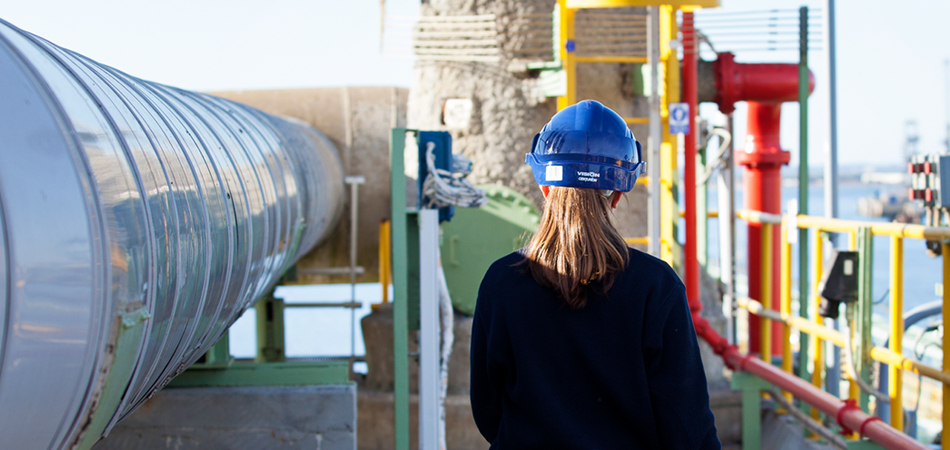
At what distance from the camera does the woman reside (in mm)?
1387

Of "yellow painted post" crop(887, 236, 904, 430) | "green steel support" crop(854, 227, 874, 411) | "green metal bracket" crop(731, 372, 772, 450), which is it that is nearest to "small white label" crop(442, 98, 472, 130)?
Result: "green metal bracket" crop(731, 372, 772, 450)

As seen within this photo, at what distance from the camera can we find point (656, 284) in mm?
1380

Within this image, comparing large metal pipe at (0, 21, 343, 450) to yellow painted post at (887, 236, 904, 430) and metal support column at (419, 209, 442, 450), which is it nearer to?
metal support column at (419, 209, 442, 450)

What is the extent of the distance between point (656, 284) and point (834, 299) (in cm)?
263

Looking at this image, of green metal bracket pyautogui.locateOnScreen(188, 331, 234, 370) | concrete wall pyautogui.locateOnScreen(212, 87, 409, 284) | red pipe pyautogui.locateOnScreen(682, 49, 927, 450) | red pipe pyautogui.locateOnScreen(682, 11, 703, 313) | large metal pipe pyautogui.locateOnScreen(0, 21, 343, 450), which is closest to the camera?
large metal pipe pyautogui.locateOnScreen(0, 21, 343, 450)

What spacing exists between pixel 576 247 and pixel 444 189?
2.16 meters

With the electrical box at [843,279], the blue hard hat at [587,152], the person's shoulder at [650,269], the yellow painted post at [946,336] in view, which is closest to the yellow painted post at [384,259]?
the electrical box at [843,279]

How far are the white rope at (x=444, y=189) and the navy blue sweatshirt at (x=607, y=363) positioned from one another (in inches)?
82.0

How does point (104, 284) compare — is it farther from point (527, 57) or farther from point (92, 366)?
point (527, 57)

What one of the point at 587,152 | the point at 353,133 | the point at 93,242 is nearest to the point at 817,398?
the point at 587,152

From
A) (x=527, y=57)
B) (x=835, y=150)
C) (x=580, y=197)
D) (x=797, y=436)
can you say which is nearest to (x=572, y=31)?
(x=527, y=57)

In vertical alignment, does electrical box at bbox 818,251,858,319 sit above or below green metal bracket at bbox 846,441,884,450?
above

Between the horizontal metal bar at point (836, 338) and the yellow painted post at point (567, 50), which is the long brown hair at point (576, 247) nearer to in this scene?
the horizontal metal bar at point (836, 338)

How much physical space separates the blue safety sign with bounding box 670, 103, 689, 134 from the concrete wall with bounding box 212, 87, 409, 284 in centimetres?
286
